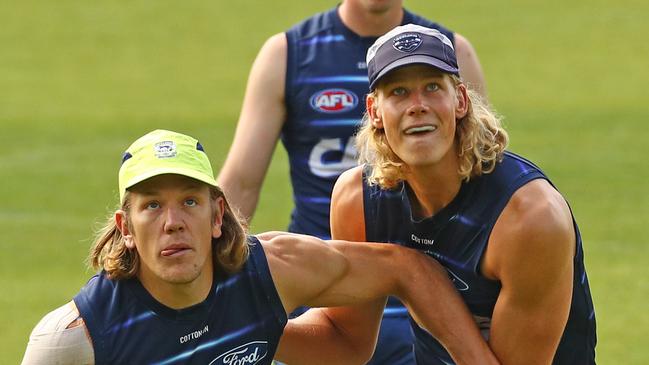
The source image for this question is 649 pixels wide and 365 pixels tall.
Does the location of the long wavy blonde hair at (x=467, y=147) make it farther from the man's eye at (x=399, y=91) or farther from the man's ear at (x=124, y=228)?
the man's ear at (x=124, y=228)

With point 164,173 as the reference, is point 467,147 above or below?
below

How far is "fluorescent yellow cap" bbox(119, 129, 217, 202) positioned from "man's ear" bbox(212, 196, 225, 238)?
0.54 feet

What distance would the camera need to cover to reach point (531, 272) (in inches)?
252

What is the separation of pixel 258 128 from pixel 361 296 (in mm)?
2270

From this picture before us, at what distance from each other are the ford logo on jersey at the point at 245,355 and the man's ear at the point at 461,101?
1185 mm

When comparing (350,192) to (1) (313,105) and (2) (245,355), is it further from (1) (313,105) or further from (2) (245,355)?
(1) (313,105)

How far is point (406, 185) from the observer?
682 centimetres

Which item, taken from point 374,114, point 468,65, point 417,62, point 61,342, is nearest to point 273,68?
point 468,65

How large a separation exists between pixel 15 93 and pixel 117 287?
17.5m

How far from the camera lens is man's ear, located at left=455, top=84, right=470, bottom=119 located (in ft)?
21.7

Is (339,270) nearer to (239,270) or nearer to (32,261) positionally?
(239,270)

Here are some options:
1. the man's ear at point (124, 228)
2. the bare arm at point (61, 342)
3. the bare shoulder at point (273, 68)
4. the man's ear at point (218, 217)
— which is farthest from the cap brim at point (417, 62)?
the bare shoulder at point (273, 68)

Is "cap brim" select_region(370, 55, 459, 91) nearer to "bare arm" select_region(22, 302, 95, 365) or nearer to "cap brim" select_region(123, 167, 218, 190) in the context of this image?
"cap brim" select_region(123, 167, 218, 190)

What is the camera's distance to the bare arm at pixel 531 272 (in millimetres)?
6359
